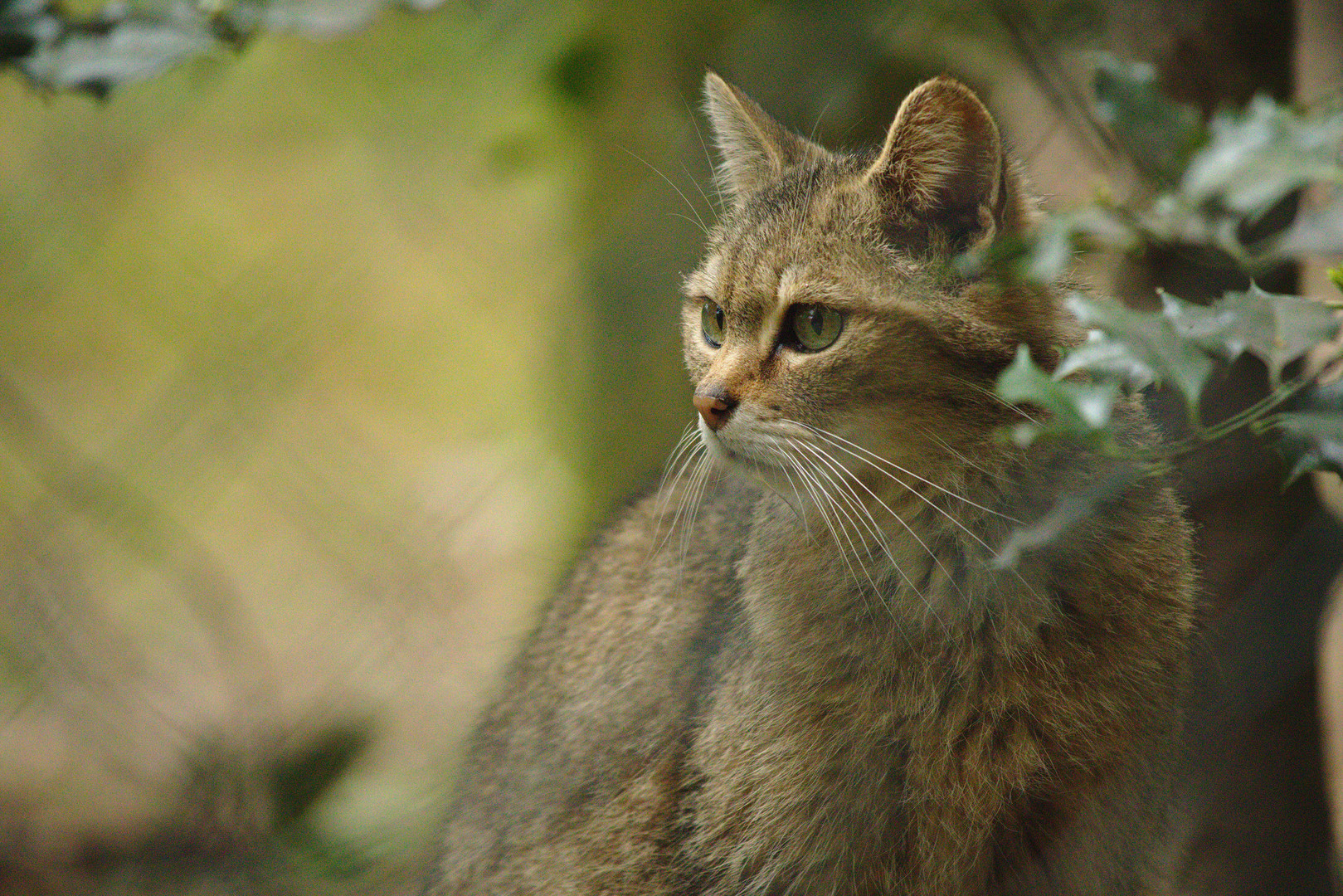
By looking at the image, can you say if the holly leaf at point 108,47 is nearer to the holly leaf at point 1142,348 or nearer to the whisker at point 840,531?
the whisker at point 840,531

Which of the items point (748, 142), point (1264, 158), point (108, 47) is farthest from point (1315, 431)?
point (108, 47)

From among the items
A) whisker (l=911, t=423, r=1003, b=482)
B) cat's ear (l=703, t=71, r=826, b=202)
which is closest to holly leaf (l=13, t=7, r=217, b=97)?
cat's ear (l=703, t=71, r=826, b=202)

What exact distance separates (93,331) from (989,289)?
3.91 meters

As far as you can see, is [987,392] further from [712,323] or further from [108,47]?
[108,47]

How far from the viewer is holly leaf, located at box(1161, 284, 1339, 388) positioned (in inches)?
48.5

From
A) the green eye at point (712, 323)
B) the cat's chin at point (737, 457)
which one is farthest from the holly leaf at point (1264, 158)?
the green eye at point (712, 323)

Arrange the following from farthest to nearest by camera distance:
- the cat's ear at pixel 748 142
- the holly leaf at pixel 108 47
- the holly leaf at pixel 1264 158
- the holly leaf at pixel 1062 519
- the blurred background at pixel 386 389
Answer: the blurred background at pixel 386 389, the cat's ear at pixel 748 142, the holly leaf at pixel 108 47, the holly leaf at pixel 1062 519, the holly leaf at pixel 1264 158

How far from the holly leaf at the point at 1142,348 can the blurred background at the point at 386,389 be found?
1005mm

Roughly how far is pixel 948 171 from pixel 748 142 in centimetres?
60

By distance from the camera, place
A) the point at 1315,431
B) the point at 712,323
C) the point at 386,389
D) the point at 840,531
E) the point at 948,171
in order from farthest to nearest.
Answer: the point at 386,389 < the point at 712,323 < the point at 840,531 < the point at 948,171 < the point at 1315,431

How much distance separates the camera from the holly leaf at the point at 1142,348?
3.84ft

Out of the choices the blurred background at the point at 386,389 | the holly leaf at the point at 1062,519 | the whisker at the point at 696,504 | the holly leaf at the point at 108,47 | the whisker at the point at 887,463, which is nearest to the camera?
the holly leaf at the point at 1062,519

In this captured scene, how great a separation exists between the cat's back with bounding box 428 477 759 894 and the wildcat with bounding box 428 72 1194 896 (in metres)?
0.01

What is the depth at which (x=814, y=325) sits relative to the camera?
1855 millimetres
